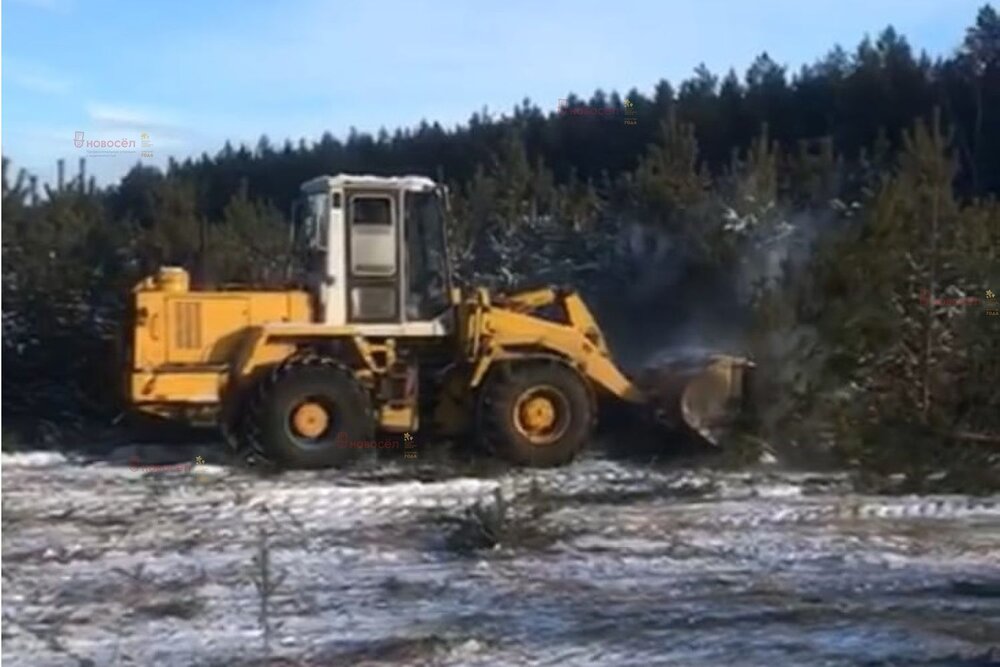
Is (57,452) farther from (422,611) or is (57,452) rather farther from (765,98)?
(765,98)

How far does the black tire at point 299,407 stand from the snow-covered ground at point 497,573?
2.19 feet

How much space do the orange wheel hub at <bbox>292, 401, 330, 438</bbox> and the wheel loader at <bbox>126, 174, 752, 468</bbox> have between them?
0.01 meters

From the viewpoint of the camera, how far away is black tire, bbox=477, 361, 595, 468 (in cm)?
1630

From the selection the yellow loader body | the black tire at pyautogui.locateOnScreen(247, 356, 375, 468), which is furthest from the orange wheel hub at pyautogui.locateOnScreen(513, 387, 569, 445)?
the black tire at pyautogui.locateOnScreen(247, 356, 375, 468)

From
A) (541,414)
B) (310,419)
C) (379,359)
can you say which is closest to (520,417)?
(541,414)

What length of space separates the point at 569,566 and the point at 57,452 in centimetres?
844

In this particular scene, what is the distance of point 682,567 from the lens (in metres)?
10.7

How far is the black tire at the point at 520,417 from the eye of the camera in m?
16.3

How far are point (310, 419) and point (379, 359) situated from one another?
994 mm

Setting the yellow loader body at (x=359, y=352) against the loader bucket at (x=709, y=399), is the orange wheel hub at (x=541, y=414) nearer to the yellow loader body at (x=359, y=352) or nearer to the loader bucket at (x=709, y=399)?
the yellow loader body at (x=359, y=352)

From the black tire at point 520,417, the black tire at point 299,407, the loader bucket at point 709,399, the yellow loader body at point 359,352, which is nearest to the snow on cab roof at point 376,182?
the yellow loader body at point 359,352

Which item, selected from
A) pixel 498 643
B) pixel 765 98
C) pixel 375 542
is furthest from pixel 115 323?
pixel 765 98

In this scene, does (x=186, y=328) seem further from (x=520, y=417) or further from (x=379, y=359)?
(x=520, y=417)

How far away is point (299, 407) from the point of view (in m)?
16.1
